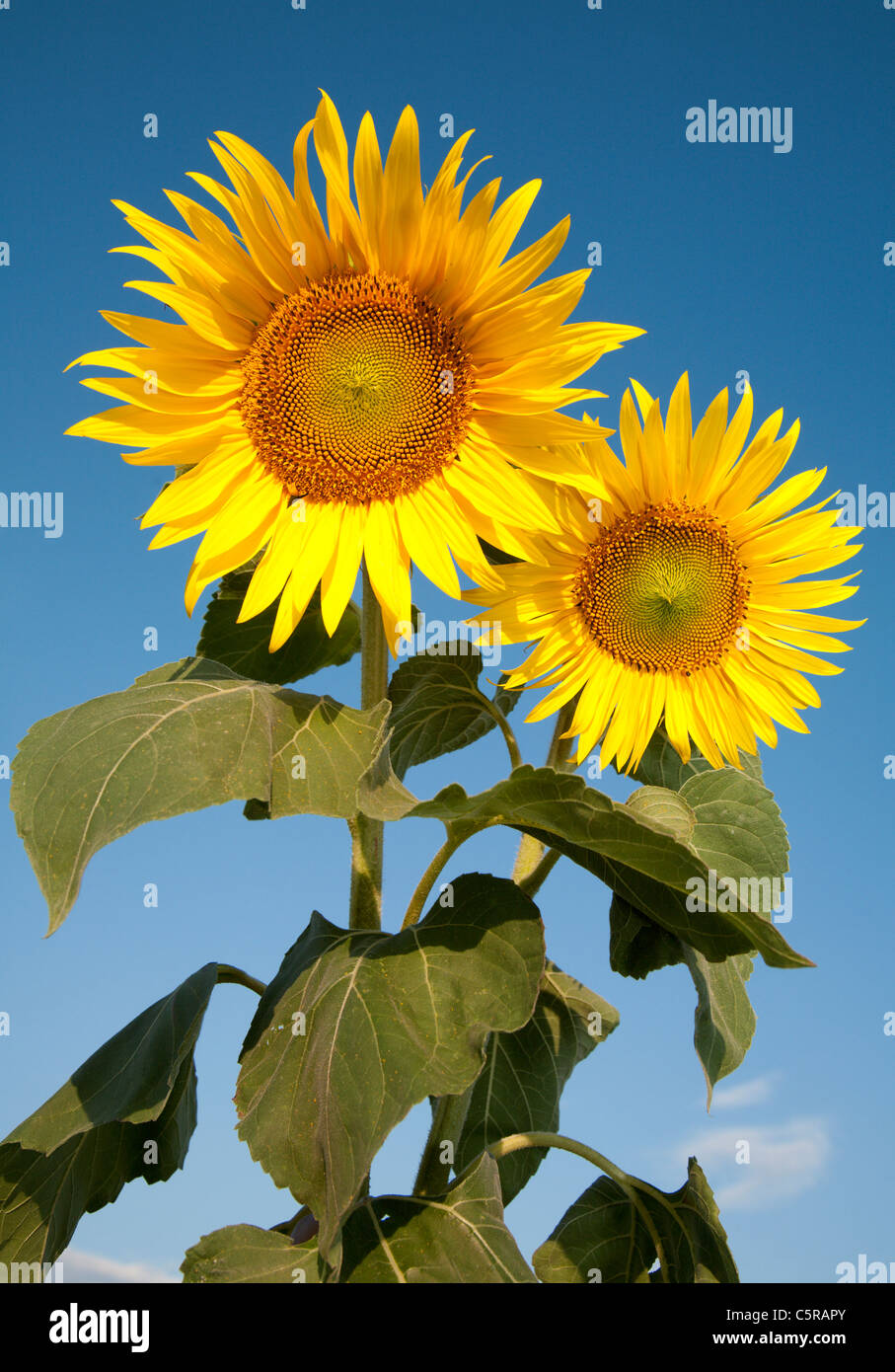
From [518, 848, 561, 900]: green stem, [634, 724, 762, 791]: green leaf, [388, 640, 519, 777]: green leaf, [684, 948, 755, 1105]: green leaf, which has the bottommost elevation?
[684, 948, 755, 1105]: green leaf

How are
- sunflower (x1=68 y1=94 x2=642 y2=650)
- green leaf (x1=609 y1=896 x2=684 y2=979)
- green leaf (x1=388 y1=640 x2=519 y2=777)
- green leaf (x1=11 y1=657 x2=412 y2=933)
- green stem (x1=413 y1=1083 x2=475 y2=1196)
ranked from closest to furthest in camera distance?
green leaf (x1=11 y1=657 x2=412 y2=933), sunflower (x1=68 y1=94 x2=642 y2=650), green leaf (x1=609 y1=896 x2=684 y2=979), green stem (x1=413 y1=1083 x2=475 y2=1196), green leaf (x1=388 y1=640 x2=519 y2=777)

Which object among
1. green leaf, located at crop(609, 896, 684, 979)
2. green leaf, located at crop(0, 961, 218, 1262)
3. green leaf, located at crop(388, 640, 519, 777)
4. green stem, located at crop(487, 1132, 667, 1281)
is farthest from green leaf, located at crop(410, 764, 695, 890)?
green leaf, located at crop(0, 961, 218, 1262)

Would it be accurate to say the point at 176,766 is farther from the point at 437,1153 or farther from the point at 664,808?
the point at 437,1153

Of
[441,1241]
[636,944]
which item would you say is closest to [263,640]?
[636,944]

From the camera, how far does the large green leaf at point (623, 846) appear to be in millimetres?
1765

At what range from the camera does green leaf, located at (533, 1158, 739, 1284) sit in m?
2.36

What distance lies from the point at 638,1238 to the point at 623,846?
105cm

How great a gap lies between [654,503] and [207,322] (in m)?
0.95

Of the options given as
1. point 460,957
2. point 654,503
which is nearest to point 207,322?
point 654,503

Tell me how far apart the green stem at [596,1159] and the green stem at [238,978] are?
0.54 metres

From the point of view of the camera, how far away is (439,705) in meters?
2.48

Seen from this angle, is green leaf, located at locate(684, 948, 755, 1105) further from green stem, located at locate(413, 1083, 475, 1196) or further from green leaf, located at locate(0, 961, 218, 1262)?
green leaf, located at locate(0, 961, 218, 1262)

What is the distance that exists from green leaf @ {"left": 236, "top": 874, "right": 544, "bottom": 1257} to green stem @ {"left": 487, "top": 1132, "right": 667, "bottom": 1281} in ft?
1.53

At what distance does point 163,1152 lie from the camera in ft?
8.13
